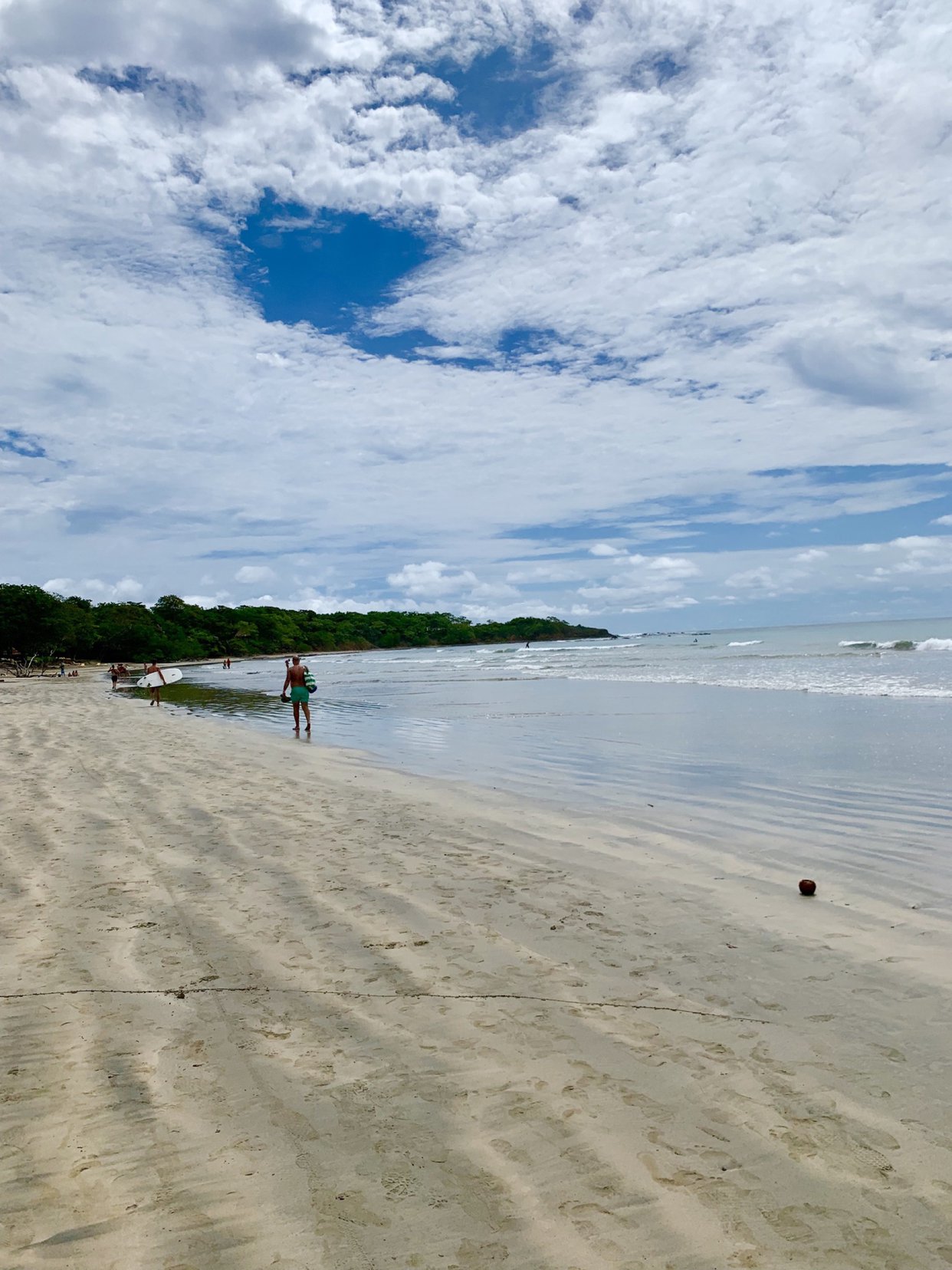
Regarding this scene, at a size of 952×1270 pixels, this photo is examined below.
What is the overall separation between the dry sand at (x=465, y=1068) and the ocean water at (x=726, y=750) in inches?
55.8

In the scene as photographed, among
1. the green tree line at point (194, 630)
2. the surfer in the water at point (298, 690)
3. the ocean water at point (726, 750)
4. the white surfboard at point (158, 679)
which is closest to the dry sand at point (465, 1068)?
the ocean water at point (726, 750)

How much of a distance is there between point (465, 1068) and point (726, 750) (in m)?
11.1

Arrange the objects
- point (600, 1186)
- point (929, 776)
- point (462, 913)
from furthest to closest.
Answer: point (929, 776) < point (462, 913) < point (600, 1186)

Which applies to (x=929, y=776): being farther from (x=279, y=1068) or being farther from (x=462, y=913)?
(x=279, y=1068)

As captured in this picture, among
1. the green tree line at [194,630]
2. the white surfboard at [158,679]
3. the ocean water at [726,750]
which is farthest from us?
the green tree line at [194,630]

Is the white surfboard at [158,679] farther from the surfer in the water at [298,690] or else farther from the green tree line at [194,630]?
the green tree line at [194,630]

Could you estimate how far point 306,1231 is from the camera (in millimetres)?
2566

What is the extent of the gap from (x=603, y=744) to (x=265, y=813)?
297 inches

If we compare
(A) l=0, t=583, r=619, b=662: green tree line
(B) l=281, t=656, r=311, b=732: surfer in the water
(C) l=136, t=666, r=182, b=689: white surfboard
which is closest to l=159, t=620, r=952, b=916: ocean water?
(B) l=281, t=656, r=311, b=732: surfer in the water

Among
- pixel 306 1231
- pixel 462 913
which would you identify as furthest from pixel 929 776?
pixel 306 1231

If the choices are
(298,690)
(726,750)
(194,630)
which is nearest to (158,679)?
(298,690)

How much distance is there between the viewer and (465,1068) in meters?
3.56

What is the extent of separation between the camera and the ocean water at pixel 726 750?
769cm

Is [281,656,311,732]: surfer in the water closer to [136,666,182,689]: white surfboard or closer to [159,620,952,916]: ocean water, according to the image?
[159,620,952,916]: ocean water
